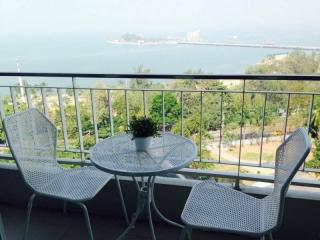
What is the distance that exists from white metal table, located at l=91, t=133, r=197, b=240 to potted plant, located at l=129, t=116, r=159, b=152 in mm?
60

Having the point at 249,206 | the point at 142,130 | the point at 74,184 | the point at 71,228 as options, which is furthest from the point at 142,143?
the point at 71,228

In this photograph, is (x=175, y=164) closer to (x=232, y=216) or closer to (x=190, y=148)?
(x=190, y=148)

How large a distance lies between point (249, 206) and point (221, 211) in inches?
7.0

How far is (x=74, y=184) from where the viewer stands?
201cm

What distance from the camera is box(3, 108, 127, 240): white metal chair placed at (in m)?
1.91

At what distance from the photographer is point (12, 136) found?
1.97 meters

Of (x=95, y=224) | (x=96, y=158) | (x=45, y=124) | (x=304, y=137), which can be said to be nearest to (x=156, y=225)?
(x=95, y=224)

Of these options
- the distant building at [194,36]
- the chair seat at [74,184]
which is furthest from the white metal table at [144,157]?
the distant building at [194,36]

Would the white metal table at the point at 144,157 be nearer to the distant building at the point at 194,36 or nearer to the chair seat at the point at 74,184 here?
the chair seat at the point at 74,184

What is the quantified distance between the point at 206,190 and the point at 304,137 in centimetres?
69

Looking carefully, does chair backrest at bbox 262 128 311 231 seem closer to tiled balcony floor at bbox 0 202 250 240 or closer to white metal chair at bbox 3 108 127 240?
tiled balcony floor at bbox 0 202 250 240

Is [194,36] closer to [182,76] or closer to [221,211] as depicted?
[182,76]

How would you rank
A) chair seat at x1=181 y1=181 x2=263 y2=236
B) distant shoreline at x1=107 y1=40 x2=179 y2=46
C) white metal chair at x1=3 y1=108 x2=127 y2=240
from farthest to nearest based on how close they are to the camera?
1. distant shoreline at x1=107 y1=40 x2=179 y2=46
2. white metal chair at x1=3 y1=108 x2=127 y2=240
3. chair seat at x1=181 y1=181 x2=263 y2=236

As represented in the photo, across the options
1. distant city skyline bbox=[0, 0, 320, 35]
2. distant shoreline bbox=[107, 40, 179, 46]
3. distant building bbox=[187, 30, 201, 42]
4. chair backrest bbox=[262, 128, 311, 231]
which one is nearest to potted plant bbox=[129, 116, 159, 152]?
chair backrest bbox=[262, 128, 311, 231]
